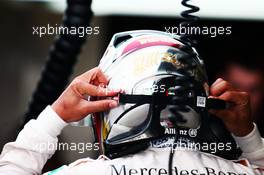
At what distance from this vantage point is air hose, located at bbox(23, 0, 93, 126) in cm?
135

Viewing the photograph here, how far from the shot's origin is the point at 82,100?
3.85 feet

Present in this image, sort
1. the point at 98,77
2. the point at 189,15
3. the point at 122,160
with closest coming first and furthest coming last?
1. the point at 122,160
2. the point at 98,77
3. the point at 189,15

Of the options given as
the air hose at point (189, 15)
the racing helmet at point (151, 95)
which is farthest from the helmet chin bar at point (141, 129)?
the air hose at point (189, 15)

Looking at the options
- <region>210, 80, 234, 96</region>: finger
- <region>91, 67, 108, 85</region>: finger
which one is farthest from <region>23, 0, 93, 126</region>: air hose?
<region>210, 80, 234, 96</region>: finger

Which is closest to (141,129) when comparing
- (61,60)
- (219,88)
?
(219,88)

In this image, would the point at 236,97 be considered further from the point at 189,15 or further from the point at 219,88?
the point at 189,15

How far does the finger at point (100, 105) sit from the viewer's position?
1.14 m

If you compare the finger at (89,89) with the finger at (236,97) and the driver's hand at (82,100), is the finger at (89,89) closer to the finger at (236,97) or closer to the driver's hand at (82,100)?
the driver's hand at (82,100)

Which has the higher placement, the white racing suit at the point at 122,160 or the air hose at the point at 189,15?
the air hose at the point at 189,15

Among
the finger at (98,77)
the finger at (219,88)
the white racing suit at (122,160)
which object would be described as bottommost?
the white racing suit at (122,160)

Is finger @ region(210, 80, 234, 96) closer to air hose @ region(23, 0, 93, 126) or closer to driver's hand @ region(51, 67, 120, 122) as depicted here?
driver's hand @ region(51, 67, 120, 122)

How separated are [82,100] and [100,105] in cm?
4

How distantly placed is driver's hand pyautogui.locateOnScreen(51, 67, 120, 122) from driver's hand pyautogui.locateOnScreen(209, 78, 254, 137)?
219mm

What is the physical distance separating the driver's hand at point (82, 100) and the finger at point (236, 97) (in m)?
0.23
